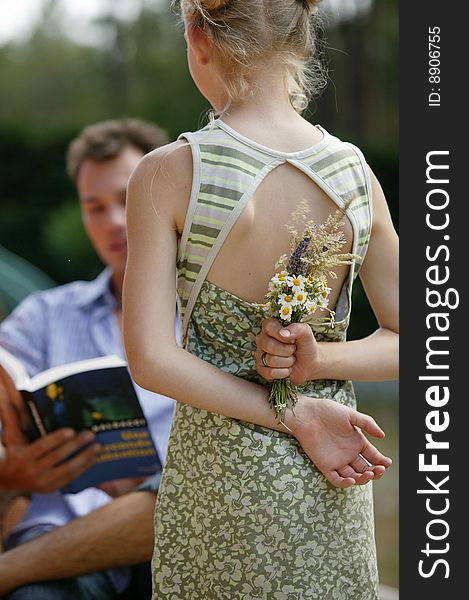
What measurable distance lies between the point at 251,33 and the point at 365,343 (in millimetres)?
553

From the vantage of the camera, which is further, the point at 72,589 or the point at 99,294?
the point at 99,294

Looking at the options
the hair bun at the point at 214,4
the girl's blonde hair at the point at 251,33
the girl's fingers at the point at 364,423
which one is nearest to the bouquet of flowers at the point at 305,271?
the girl's fingers at the point at 364,423

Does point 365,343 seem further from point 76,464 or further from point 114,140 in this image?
point 114,140

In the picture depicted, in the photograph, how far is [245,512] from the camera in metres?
1.50

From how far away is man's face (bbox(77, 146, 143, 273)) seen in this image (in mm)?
2949

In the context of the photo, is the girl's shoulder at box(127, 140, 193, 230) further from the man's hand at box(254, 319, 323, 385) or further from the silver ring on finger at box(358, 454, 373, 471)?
the silver ring on finger at box(358, 454, 373, 471)

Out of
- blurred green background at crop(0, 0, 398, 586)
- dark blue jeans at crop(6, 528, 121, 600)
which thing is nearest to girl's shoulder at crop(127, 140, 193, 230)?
dark blue jeans at crop(6, 528, 121, 600)

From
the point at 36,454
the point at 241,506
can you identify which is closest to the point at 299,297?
the point at 241,506

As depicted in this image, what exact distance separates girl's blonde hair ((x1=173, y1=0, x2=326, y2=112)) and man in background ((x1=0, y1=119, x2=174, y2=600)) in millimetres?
994

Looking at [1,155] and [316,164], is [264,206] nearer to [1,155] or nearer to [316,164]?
[316,164]

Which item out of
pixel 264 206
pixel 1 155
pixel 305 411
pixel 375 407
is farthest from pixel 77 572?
pixel 1 155

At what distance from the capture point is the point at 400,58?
5.37 ft

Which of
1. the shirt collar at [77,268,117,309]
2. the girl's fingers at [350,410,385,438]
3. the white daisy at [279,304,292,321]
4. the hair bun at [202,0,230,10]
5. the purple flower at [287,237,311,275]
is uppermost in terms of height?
the shirt collar at [77,268,117,309]

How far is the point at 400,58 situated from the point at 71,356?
149cm
